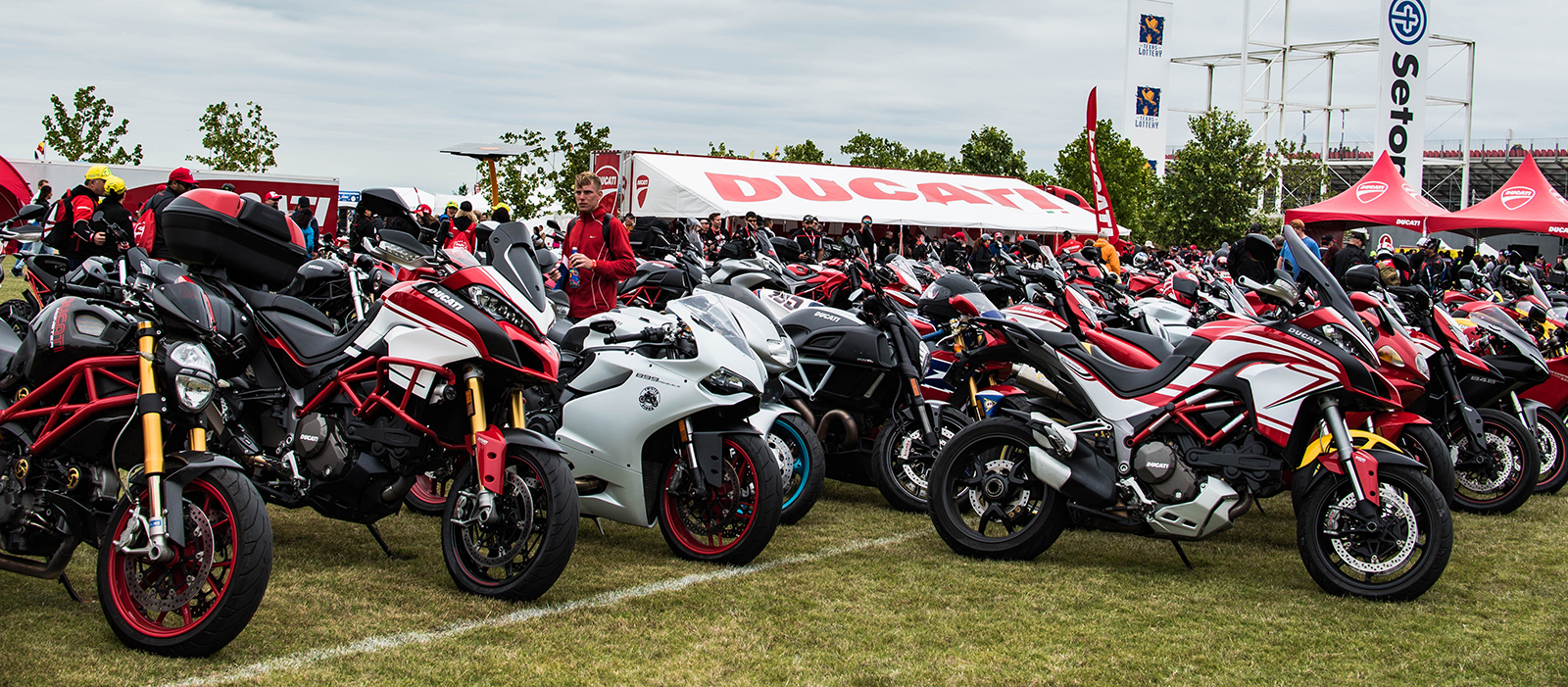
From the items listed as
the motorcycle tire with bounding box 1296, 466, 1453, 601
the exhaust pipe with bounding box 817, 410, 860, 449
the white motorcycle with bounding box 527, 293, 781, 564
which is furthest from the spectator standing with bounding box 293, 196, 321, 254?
the motorcycle tire with bounding box 1296, 466, 1453, 601

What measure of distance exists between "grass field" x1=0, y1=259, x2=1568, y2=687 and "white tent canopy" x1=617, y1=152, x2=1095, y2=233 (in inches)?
933

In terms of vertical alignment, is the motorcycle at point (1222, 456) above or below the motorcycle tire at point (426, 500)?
above

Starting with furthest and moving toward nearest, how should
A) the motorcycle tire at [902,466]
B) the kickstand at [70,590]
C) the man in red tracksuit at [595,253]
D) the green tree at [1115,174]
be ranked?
the green tree at [1115,174] < the man in red tracksuit at [595,253] < the motorcycle tire at [902,466] < the kickstand at [70,590]

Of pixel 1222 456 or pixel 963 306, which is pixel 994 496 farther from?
pixel 963 306

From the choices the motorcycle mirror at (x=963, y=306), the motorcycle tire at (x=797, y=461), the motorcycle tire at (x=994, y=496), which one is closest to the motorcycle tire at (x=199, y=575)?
the motorcycle tire at (x=797, y=461)

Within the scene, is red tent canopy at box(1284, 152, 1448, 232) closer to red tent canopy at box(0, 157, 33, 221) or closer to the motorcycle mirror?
the motorcycle mirror

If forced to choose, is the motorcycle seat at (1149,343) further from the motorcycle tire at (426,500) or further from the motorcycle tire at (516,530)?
the motorcycle tire at (426,500)

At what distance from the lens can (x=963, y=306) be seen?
7008mm

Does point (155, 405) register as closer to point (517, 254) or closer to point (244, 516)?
point (244, 516)

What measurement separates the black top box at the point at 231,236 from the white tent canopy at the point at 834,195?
23009 mm

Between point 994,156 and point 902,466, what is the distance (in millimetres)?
50063

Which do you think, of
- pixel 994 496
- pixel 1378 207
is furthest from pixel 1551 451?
pixel 1378 207

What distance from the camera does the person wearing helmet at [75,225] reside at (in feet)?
34.2

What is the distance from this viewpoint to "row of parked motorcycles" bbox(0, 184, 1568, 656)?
3922 mm
